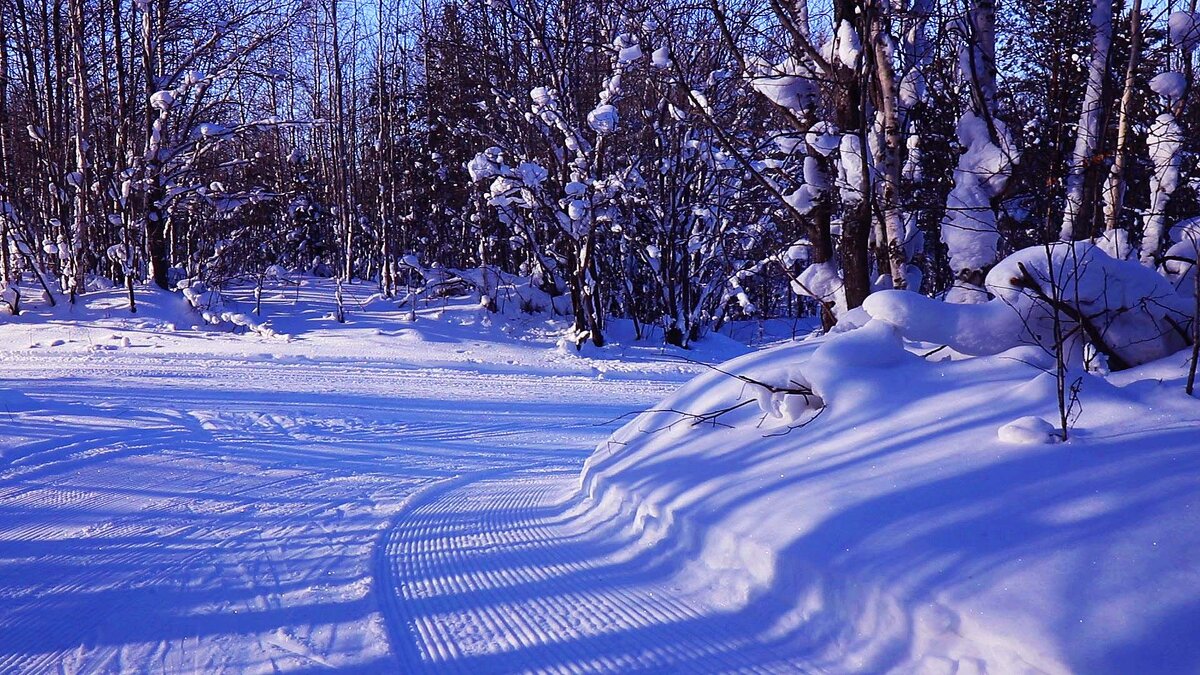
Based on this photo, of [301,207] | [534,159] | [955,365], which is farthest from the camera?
[301,207]

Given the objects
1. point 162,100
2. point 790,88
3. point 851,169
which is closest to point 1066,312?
point 851,169

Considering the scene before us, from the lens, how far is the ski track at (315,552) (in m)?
A: 3.11

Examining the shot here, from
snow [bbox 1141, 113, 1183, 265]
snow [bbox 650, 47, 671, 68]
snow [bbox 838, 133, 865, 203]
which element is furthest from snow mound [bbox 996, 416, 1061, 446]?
snow [bbox 650, 47, 671, 68]

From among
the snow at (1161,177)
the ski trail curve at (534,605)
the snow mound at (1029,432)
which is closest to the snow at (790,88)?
the snow at (1161,177)

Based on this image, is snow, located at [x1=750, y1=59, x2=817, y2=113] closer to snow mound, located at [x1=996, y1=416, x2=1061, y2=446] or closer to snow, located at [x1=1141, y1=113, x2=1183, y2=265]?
snow, located at [x1=1141, y1=113, x2=1183, y2=265]

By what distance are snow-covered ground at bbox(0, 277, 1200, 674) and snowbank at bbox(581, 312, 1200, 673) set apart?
1 centimetres

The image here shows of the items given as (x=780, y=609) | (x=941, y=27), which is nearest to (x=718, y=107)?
(x=941, y=27)

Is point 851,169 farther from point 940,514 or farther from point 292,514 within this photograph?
point 292,514

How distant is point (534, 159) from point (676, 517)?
13.7 meters

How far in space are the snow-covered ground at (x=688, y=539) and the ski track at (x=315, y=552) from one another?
0.02 m

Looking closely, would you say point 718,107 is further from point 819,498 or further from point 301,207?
point 301,207

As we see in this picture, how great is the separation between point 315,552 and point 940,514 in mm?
2951

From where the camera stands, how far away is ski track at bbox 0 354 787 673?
3.11 meters

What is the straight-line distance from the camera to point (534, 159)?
17203 millimetres
